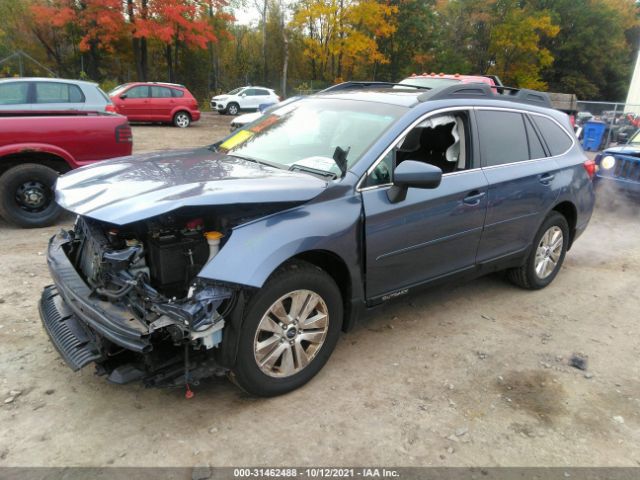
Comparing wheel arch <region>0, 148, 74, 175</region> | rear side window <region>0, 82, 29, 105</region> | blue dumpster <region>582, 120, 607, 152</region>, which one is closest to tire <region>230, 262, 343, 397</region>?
wheel arch <region>0, 148, 74, 175</region>

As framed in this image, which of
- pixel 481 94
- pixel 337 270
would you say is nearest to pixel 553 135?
pixel 481 94

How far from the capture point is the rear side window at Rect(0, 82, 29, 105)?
29.4 feet

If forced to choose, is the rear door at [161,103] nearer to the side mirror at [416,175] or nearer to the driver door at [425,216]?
the driver door at [425,216]

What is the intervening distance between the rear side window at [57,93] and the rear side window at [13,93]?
0.21 metres

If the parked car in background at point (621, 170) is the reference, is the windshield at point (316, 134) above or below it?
above

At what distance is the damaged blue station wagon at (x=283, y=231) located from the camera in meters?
2.66

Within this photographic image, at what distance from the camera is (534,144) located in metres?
4.54

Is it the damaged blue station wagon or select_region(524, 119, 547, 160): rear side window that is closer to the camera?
the damaged blue station wagon

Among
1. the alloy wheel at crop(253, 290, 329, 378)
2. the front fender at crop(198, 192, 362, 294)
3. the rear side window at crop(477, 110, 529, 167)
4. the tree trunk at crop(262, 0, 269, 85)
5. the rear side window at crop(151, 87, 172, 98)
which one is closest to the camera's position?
the front fender at crop(198, 192, 362, 294)

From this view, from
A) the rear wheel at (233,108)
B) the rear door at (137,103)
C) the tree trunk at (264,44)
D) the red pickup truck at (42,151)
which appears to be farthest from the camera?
the tree trunk at (264,44)

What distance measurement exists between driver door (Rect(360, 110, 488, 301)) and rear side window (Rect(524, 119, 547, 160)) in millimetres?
859

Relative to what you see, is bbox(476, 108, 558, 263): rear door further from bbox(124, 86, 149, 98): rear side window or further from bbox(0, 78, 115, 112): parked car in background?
bbox(124, 86, 149, 98): rear side window

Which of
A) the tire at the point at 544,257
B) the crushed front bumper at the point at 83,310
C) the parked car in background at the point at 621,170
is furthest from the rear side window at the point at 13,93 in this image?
the parked car in background at the point at 621,170

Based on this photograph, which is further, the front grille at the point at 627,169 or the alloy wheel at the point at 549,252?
the front grille at the point at 627,169
